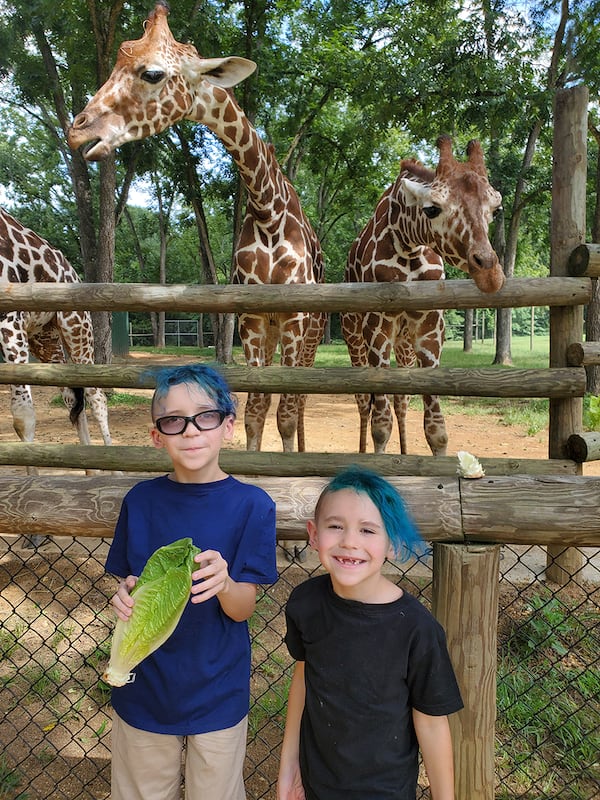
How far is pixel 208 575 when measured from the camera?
141 centimetres

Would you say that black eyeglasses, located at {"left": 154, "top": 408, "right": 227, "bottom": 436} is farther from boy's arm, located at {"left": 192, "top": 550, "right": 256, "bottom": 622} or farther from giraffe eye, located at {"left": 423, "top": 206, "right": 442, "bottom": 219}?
giraffe eye, located at {"left": 423, "top": 206, "right": 442, "bottom": 219}

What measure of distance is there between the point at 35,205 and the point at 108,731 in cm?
2712

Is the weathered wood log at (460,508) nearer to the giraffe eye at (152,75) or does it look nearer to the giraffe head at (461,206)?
the giraffe head at (461,206)

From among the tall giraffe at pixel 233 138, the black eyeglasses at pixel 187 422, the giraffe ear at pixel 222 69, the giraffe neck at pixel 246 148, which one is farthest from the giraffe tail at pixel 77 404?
the black eyeglasses at pixel 187 422

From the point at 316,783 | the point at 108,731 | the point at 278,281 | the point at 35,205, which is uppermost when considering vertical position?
the point at 35,205

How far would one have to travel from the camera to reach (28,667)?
327 centimetres

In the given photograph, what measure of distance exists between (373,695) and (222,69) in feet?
12.9

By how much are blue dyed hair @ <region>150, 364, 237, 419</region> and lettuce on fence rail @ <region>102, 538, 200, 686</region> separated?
1.34 feet

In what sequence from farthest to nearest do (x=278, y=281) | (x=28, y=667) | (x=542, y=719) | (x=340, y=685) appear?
(x=278, y=281)
(x=28, y=667)
(x=542, y=719)
(x=340, y=685)

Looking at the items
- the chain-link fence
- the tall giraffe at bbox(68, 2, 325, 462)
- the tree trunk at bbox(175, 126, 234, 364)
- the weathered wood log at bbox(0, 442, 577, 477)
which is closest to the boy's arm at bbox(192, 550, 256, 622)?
the chain-link fence

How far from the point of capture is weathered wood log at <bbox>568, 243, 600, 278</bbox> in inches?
121

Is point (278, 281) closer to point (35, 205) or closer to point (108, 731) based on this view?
point (108, 731)

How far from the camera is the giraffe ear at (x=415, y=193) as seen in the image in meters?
3.69

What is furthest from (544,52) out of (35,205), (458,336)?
(458,336)
